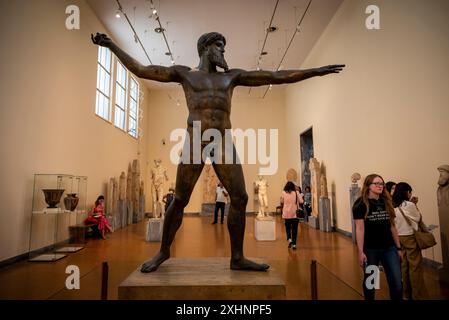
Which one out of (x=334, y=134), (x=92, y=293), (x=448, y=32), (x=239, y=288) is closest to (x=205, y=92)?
(x=239, y=288)

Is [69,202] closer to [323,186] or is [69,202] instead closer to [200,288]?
[200,288]

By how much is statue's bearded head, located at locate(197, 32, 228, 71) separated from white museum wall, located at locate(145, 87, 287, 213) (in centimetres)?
1508

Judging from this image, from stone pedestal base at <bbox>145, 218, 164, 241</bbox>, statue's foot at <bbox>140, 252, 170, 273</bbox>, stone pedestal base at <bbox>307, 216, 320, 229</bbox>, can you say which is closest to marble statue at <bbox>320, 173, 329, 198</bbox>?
stone pedestal base at <bbox>307, 216, 320, 229</bbox>

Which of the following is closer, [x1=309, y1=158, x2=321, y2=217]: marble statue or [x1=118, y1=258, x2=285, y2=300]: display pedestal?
[x1=118, y1=258, x2=285, y2=300]: display pedestal

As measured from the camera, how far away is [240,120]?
18.8 meters

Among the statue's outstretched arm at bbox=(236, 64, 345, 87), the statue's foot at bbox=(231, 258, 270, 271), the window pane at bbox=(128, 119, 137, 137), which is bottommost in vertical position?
the statue's foot at bbox=(231, 258, 270, 271)

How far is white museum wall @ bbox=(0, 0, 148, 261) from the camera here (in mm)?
6047

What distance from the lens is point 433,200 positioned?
5.62m

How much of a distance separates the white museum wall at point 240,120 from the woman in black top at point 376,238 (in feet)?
49.6

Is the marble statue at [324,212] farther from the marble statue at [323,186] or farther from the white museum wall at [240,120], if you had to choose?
the white museum wall at [240,120]

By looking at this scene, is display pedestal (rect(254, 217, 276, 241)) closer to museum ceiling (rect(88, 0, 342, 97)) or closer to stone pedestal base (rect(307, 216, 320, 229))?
stone pedestal base (rect(307, 216, 320, 229))

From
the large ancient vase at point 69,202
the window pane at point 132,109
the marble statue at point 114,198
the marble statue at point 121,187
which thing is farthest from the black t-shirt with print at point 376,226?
the window pane at point 132,109

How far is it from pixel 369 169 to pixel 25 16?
908cm
